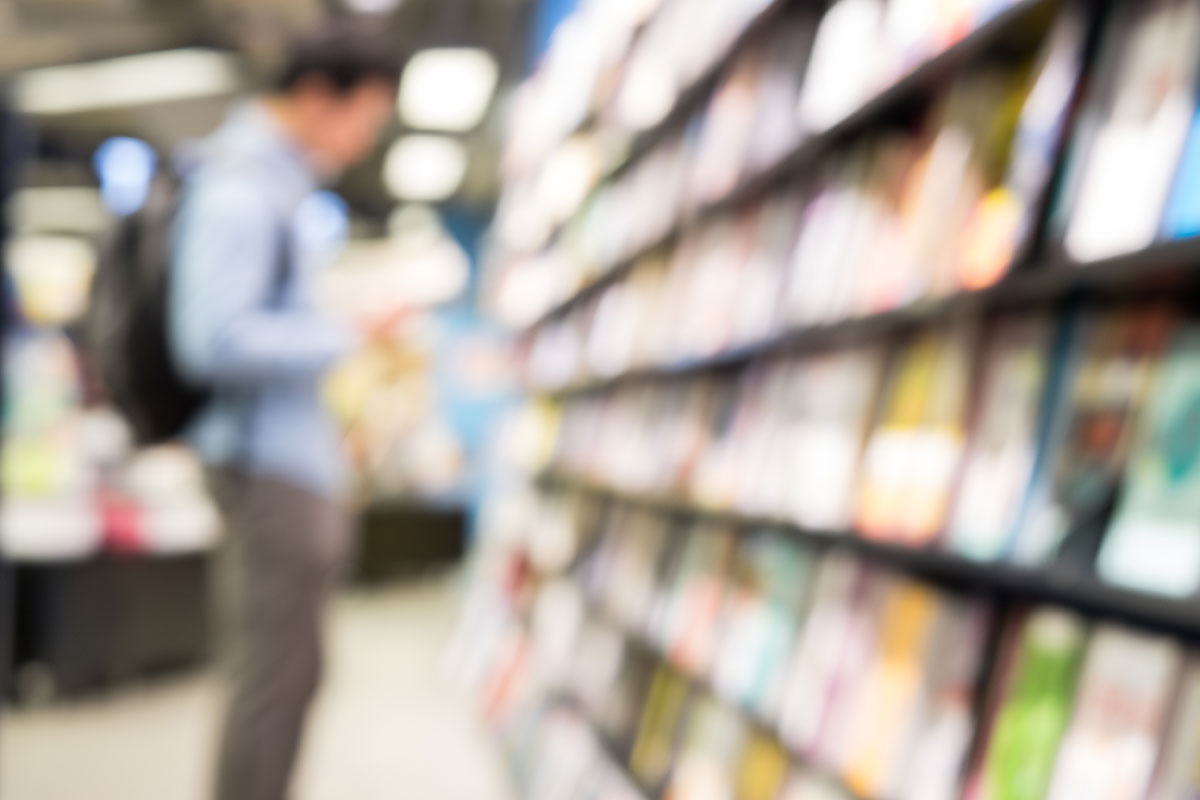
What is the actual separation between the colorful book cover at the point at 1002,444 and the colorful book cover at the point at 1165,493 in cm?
12

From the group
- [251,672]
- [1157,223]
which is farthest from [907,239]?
[251,672]

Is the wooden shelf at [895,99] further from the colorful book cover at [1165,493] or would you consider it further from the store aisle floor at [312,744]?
the store aisle floor at [312,744]

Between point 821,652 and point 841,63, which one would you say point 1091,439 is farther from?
point 841,63

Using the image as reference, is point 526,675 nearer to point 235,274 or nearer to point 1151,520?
point 235,274

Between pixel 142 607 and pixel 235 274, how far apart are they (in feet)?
9.31

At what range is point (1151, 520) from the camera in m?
0.90

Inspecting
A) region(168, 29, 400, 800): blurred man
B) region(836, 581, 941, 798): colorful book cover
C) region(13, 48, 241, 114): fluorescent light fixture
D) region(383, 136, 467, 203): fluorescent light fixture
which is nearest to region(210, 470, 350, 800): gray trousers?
region(168, 29, 400, 800): blurred man

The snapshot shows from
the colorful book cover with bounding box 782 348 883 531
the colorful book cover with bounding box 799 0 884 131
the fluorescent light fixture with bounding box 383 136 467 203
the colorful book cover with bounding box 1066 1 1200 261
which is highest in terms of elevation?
the fluorescent light fixture with bounding box 383 136 467 203

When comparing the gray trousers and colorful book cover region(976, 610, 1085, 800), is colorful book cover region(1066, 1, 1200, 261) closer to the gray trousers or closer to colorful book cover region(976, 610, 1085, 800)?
colorful book cover region(976, 610, 1085, 800)

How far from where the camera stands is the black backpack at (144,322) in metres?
1.79

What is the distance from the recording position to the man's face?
6.54 feet

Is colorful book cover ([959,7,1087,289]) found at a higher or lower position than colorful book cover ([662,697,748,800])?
→ higher

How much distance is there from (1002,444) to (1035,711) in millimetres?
279

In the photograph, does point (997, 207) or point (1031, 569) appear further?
point (997, 207)
